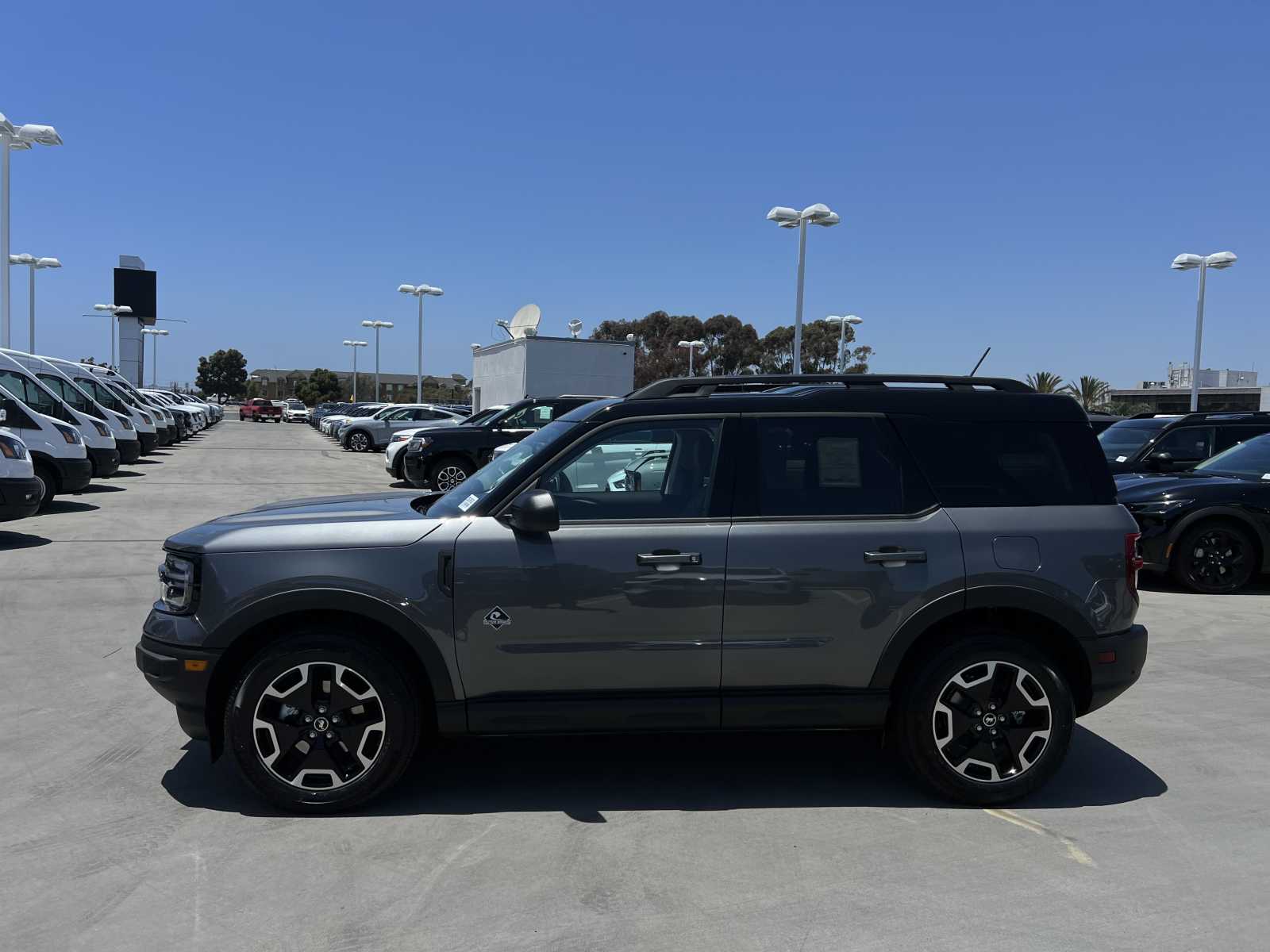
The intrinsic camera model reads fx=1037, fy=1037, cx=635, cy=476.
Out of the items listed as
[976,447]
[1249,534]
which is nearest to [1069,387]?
[1249,534]

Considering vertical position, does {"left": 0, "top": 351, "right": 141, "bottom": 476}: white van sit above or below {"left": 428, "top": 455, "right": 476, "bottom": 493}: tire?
above

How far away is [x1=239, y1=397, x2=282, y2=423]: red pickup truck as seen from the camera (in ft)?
252

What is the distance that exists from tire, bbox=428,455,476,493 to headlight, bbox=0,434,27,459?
23.3 ft

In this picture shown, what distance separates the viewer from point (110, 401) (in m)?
23.5

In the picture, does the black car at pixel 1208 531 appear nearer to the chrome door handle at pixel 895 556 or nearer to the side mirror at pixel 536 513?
the chrome door handle at pixel 895 556

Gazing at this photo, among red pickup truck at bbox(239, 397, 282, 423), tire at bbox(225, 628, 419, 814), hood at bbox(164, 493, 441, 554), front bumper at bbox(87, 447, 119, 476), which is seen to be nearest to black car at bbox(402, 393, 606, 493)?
front bumper at bbox(87, 447, 119, 476)

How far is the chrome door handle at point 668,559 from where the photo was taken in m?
4.32

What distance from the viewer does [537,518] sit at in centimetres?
420

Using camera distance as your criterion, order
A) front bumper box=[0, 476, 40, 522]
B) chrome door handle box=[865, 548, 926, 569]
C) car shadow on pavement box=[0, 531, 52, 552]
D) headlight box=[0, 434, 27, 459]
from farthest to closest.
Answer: car shadow on pavement box=[0, 531, 52, 552] < headlight box=[0, 434, 27, 459] < front bumper box=[0, 476, 40, 522] < chrome door handle box=[865, 548, 926, 569]

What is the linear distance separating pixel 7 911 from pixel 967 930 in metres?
3.23

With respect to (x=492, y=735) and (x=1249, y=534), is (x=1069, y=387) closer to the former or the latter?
(x=1249, y=534)

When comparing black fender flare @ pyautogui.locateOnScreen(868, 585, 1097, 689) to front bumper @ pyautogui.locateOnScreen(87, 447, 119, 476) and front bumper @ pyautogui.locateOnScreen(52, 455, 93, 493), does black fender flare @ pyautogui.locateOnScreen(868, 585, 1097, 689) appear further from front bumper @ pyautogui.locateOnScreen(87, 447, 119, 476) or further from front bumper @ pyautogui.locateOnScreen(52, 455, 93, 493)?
front bumper @ pyautogui.locateOnScreen(87, 447, 119, 476)

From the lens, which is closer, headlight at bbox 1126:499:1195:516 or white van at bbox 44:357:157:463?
headlight at bbox 1126:499:1195:516

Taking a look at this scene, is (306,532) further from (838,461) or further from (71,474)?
(71,474)
